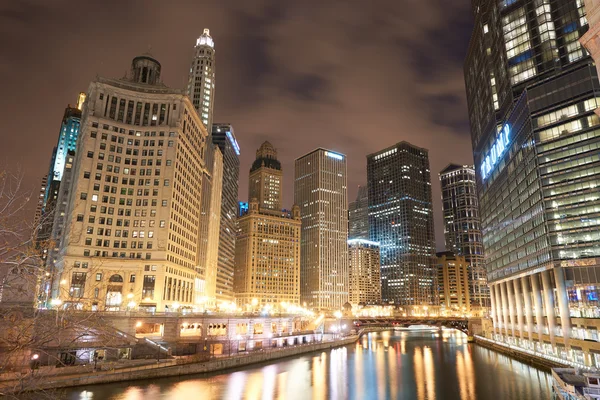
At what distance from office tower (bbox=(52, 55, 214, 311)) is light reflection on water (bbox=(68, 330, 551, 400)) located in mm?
41763

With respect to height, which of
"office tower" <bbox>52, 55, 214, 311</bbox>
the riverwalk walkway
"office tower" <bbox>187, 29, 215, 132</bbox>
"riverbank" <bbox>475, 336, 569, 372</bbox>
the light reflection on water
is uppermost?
"office tower" <bbox>187, 29, 215, 132</bbox>

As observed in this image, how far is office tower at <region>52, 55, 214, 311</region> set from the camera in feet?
340

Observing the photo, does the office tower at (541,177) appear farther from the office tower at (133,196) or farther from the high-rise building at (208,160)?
→ the high-rise building at (208,160)

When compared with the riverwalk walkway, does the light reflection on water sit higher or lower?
lower

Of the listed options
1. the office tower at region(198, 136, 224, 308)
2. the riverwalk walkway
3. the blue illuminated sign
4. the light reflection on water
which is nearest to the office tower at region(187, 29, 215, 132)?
the office tower at region(198, 136, 224, 308)

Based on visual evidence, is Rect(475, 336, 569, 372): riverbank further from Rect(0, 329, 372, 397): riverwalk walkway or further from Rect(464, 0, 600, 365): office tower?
Rect(0, 329, 372, 397): riverwalk walkway

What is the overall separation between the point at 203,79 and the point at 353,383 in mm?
155479

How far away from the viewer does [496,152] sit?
130m

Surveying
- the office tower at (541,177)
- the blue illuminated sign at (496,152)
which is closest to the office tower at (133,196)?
the office tower at (541,177)

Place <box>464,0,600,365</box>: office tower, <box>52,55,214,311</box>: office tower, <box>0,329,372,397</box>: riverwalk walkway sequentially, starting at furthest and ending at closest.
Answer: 1. <box>52,55,214,311</box>: office tower
2. <box>464,0,600,365</box>: office tower
3. <box>0,329,372,397</box>: riverwalk walkway

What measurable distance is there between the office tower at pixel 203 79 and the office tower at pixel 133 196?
53.7m

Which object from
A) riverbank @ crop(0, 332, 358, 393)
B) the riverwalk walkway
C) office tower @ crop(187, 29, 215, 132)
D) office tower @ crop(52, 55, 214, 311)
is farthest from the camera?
office tower @ crop(187, 29, 215, 132)

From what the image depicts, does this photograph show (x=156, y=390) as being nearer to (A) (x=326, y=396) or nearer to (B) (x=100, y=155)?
(A) (x=326, y=396)

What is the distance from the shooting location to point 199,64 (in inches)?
7411
